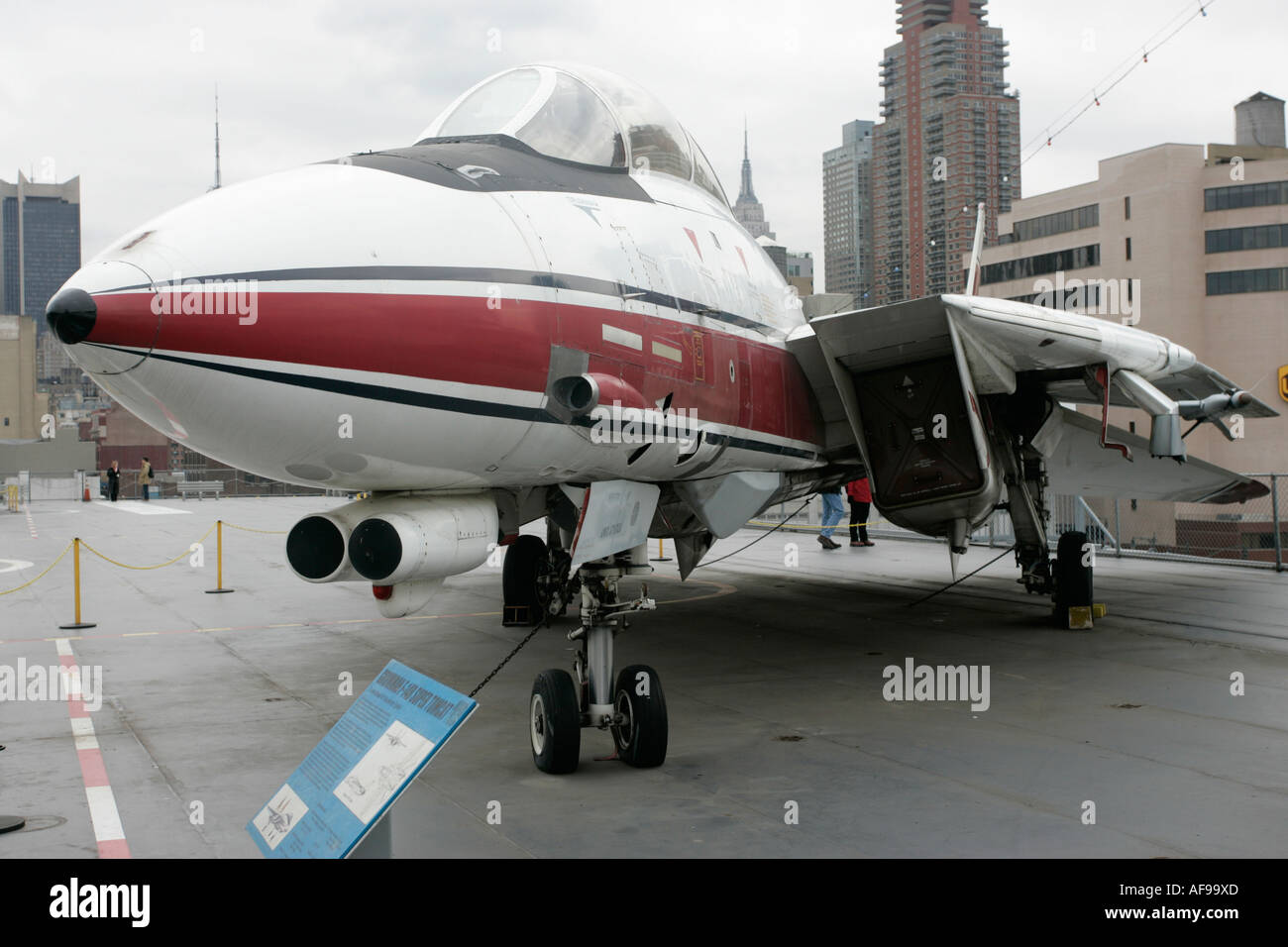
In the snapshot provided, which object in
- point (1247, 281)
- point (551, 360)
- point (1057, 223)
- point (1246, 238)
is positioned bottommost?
point (551, 360)

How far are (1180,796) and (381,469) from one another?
4629 millimetres

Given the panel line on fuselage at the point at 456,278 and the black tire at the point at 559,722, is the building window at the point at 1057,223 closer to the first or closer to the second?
the panel line on fuselage at the point at 456,278

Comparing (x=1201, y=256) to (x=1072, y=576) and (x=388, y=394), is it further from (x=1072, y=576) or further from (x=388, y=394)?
(x=388, y=394)

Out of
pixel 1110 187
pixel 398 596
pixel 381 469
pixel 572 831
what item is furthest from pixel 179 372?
pixel 1110 187

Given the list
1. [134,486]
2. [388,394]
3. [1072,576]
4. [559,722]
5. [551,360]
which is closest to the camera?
[388,394]

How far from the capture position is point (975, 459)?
8953 millimetres

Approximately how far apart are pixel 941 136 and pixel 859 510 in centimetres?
7414

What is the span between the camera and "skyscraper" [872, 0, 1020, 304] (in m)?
79.3

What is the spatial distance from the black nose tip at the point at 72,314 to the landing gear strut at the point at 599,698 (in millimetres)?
3267

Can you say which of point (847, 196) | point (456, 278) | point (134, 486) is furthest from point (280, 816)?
point (847, 196)

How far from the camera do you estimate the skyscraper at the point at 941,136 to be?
79312 mm

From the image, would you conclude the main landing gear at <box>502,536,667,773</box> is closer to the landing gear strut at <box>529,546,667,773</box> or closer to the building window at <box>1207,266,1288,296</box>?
the landing gear strut at <box>529,546,667,773</box>

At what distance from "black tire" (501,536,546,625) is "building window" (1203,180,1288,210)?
83.6 metres

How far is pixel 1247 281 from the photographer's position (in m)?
80.6
